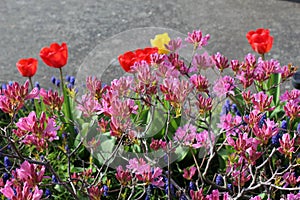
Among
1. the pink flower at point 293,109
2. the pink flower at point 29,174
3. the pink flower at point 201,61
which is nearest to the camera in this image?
the pink flower at point 29,174

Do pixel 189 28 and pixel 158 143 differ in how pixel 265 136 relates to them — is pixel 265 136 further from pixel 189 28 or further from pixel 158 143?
pixel 189 28

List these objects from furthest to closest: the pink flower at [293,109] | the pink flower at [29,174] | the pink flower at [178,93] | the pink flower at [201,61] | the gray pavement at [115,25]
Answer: the gray pavement at [115,25]
the pink flower at [201,61]
the pink flower at [293,109]
the pink flower at [178,93]
the pink flower at [29,174]

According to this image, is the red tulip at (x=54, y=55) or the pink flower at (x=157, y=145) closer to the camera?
the pink flower at (x=157, y=145)

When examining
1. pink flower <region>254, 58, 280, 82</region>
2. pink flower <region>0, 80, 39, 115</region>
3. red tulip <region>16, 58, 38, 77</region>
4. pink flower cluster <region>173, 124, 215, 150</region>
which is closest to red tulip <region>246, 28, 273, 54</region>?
pink flower <region>254, 58, 280, 82</region>

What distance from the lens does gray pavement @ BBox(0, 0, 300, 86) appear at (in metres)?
4.07

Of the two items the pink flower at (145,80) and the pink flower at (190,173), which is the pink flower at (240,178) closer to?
the pink flower at (190,173)

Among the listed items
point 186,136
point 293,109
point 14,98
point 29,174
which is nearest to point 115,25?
point 186,136

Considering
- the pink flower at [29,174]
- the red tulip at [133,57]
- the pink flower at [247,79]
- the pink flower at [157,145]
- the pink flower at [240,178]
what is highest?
the red tulip at [133,57]

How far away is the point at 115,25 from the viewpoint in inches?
177

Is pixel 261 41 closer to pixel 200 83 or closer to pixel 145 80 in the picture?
pixel 200 83

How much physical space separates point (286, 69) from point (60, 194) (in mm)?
972

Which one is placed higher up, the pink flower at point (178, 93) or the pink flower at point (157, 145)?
the pink flower at point (178, 93)

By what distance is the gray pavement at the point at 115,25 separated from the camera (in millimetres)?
4070

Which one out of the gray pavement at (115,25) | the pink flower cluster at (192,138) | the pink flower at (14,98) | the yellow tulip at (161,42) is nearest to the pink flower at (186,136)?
the pink flower cluster at (192,138)
